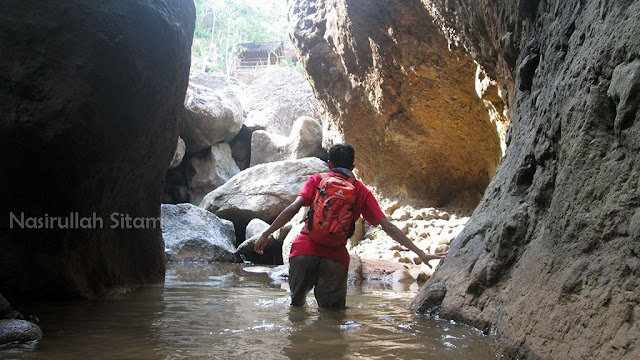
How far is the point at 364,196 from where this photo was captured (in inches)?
146

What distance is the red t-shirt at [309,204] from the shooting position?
361 cm

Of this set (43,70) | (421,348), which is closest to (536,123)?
(421,348)

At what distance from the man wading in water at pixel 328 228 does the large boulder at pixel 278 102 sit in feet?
49.0

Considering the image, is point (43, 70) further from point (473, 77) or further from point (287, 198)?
point (287, 198)

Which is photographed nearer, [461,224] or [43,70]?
[43,70]

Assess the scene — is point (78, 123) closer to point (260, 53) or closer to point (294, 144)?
point (294, 144)

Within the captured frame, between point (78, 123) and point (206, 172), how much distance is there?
13.5 metres

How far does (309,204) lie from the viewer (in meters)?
3.64

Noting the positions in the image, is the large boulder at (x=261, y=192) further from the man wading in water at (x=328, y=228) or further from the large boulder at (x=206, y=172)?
the man wading in water at (x=328, y=228)

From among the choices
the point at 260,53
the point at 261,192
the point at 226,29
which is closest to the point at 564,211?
the point at 261,192

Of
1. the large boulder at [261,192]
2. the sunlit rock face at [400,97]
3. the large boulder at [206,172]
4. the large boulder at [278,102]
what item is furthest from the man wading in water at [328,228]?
the large boulder at [278,102]

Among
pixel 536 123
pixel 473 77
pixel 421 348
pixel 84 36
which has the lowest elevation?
pixel 421 348

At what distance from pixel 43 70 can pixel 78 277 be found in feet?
5.25

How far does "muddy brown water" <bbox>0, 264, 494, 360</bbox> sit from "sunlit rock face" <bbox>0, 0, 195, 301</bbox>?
1.17ft
